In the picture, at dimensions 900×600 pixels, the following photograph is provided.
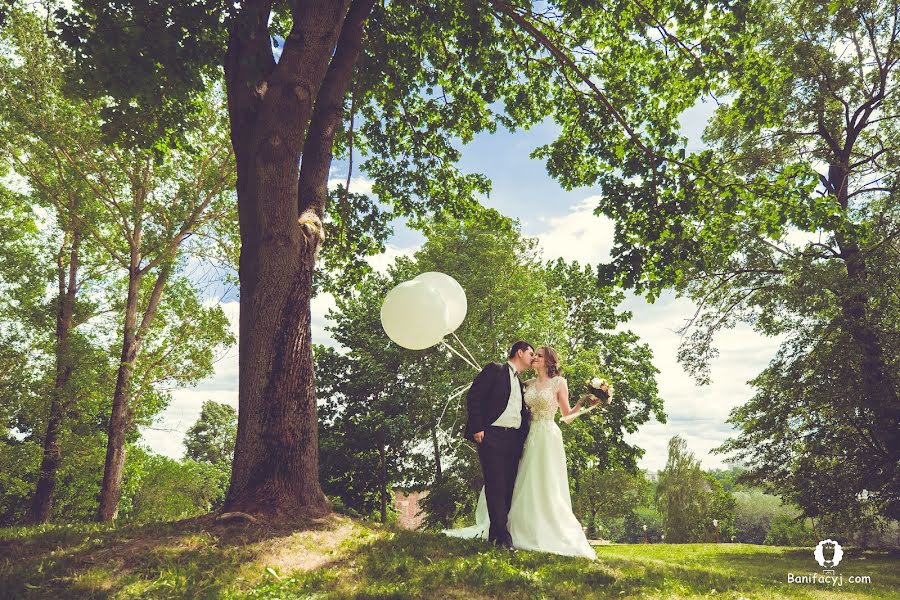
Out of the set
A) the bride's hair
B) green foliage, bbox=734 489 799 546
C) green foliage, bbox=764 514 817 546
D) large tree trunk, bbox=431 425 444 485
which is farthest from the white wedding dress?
green foliage, bbox=734 489 799 546

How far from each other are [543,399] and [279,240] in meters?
4.30

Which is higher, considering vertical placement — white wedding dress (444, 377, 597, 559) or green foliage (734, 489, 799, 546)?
white wedding dress (444, 377, 597, 559)

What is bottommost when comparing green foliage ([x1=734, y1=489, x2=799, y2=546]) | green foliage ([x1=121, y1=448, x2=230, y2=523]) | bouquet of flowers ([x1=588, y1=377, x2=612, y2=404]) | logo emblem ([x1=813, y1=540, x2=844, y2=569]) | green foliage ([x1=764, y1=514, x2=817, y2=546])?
green foliage ([x1=734, y1=489, x2=799, y2=546])

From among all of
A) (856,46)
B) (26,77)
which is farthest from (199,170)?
(856,46)

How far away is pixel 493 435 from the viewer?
6.46m

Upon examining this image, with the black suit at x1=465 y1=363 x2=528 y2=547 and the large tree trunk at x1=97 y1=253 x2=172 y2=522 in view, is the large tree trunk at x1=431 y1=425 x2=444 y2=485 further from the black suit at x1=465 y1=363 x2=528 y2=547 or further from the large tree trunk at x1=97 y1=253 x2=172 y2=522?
the black suit at x1=465 y1=363 x2=528 y2=547

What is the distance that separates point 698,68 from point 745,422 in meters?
16.7

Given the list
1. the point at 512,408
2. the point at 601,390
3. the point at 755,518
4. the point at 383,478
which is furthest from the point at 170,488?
the point at 755,518

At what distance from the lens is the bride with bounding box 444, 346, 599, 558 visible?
647cm

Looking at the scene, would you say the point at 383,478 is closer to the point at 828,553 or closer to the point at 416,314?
the point at 828,553

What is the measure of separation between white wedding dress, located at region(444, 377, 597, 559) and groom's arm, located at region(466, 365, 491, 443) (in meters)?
1.06

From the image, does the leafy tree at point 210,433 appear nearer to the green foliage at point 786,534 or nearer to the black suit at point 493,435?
the green foliage at point 786,534

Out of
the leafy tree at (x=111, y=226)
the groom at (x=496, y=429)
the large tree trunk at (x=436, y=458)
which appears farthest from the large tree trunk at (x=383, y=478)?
the groom at (x=496, y=429)

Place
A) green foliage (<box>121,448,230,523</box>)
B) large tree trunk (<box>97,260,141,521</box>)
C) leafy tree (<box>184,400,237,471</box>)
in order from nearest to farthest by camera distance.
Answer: large tree trunk (<box>97,260,141,521</box>) → green foliage (<box>121,448,230,523</box>) → leafy tree (<box>184,400,237,471</box>)
